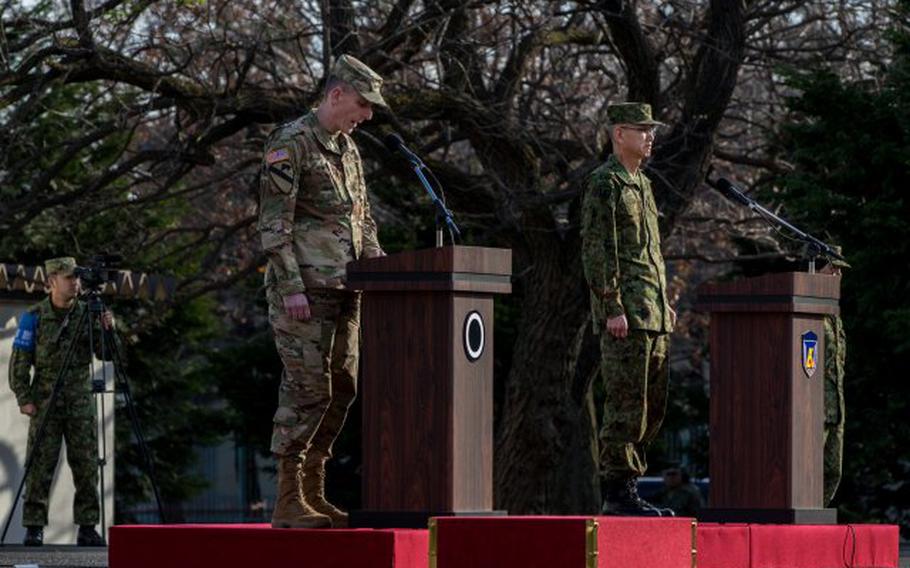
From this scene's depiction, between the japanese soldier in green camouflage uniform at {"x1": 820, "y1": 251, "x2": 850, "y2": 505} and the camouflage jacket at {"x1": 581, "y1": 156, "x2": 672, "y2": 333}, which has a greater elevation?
the camouflage jacket at {"x1": 581, "y1": 156, "x2": 672, "y2": 333}

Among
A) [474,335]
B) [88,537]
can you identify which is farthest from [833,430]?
[474,335]

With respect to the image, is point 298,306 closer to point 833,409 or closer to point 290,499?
point 290,499

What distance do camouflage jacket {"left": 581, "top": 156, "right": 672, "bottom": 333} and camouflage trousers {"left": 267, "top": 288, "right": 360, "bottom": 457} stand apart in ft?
4.97

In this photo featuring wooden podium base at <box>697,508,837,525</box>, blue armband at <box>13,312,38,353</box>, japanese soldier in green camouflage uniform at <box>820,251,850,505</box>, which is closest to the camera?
wooden podium base at <box>697,508,837,525</box>

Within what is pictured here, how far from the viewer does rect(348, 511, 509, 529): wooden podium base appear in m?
8.71

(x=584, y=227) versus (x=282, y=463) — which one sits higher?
(x=584, y=227)

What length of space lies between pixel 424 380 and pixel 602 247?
1.73m

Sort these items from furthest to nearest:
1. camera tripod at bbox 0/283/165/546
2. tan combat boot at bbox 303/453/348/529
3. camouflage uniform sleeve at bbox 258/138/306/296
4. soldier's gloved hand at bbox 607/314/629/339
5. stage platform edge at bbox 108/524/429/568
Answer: camera tripod at bbox 0/283/165/546, soldier's gloved hand at bbox 607/314/629/339, tan combat boot at bbox 303/453/348/529, camouflage uniform sleeve at bbox 258/138/306/296, stage platform edge at bbox 108/524/429/568

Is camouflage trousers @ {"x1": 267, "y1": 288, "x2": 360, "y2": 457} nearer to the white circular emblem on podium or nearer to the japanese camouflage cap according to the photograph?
the white circular emblem on podium

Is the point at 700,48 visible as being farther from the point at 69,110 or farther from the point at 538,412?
the point at 69,110

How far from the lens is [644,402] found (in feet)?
33.2

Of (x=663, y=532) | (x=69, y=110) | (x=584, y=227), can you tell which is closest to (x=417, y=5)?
(x=69, y=110)

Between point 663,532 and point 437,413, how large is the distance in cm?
118

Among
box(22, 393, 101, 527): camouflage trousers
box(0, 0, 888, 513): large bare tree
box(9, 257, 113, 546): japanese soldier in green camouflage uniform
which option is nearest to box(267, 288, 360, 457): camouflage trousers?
box(9, 257, 113, 546): japanese soldier in green camouflage uniform
